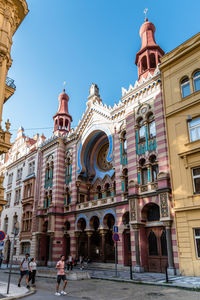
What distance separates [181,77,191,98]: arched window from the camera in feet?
68.0

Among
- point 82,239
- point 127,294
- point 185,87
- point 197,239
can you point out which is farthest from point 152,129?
point 82,239

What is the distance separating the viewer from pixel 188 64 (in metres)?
20.9

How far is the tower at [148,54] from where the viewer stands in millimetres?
28297

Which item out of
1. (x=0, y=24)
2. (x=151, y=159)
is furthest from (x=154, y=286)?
(x=0, y=24)

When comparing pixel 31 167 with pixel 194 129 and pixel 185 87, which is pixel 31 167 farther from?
pixel 194 129

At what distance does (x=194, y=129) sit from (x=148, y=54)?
13147 millimetres

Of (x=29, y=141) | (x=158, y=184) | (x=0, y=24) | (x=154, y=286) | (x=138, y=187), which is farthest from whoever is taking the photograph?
(x=29, y=141)

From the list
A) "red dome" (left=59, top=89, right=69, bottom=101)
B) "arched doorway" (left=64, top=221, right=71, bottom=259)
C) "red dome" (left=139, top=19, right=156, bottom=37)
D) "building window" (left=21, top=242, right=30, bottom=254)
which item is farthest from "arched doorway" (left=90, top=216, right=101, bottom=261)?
"red dome" (left=139, top=19, right=156, bottom=37)

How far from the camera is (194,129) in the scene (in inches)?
760

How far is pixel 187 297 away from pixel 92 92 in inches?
1068

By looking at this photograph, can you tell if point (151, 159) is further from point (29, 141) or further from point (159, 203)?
point (29, 141)

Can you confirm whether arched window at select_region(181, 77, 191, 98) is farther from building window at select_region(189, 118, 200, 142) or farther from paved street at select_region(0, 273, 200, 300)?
paved street at select_region(0, 273, 200, 300)

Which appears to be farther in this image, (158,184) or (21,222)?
(21,222)

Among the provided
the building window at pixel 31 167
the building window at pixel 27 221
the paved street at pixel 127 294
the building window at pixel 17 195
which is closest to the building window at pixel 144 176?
the paved street at pixel 127 294
